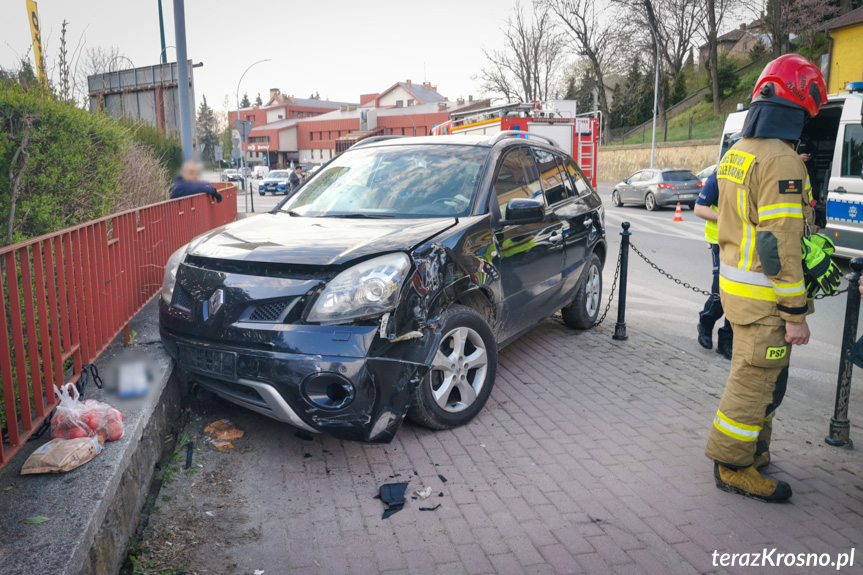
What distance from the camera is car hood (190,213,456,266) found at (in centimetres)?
365

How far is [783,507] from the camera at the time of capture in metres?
3.42

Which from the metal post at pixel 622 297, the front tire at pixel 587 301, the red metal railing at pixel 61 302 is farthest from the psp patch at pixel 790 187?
the red metal railing at pixel 61 302

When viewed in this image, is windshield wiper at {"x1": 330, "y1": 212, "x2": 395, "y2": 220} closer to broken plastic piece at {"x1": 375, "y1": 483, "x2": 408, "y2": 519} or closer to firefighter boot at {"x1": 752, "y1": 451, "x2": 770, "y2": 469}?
broken plastic piece at {"x1": 375, "y1": 483, "x2": 408, "y2": 519}

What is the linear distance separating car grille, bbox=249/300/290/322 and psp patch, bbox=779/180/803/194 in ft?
8.15

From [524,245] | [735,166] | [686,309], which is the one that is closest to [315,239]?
[524,245]

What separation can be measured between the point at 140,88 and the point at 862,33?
2995 cm

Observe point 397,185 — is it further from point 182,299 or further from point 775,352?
point 775,352

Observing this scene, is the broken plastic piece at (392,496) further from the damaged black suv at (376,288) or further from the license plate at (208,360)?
the license plate at (208,360)

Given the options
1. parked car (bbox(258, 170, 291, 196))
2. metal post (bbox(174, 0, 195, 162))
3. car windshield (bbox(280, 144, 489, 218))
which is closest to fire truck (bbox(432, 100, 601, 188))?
metal post (bbox(174, 0, 195, 162))

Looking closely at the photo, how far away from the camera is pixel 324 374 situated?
133 inches

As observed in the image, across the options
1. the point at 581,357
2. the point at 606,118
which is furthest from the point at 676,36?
the point at 581,357

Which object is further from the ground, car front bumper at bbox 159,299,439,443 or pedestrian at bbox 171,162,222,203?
pedestrian at bbox 171,162,222,203

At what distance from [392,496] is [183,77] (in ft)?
32.9

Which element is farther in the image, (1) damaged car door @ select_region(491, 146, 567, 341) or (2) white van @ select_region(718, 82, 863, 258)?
(2) white van @ select_region(718, 82, 863, 258)
